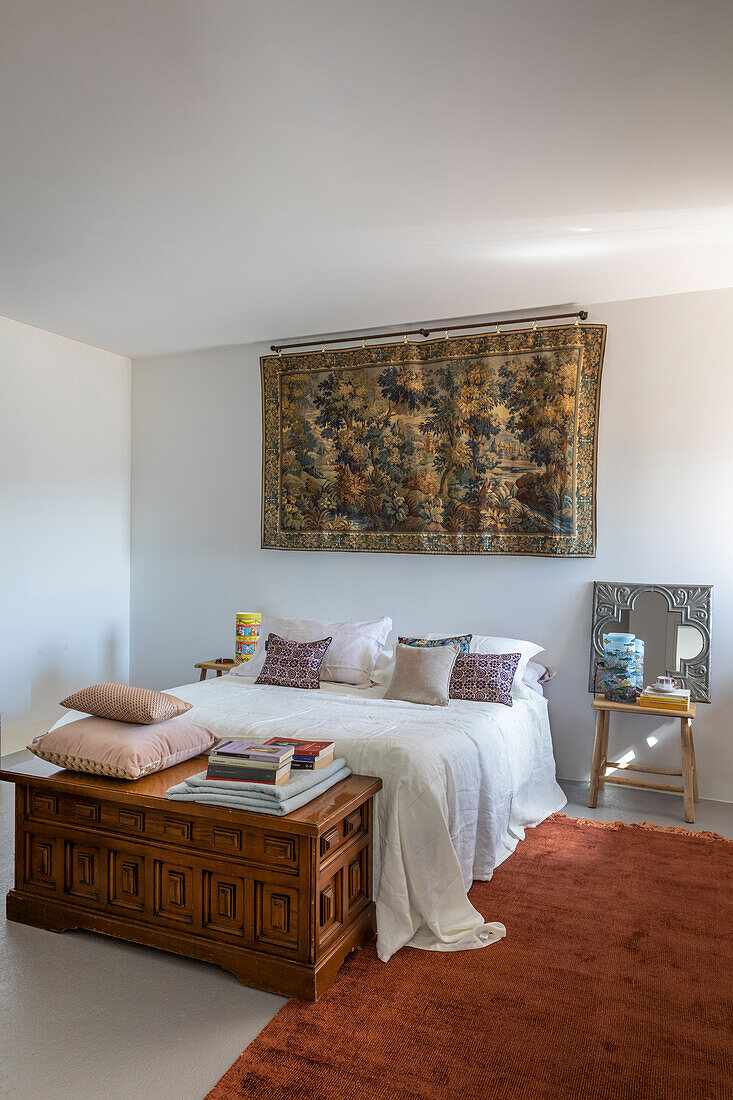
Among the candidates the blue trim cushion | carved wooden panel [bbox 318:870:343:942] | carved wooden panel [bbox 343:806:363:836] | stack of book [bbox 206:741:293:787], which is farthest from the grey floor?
the blue trim cushion

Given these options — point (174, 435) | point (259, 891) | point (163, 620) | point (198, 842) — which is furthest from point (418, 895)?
point (174, 435)

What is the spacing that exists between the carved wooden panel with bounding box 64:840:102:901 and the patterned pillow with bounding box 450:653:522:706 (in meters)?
1.88

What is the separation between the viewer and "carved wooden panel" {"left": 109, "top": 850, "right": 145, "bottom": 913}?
2.55 metres

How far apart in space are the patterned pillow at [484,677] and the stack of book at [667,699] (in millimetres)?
678

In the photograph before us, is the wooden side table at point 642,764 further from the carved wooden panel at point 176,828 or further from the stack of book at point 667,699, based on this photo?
the carved wooden panel at point 176,828

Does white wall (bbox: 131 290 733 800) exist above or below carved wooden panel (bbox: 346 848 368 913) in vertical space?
above

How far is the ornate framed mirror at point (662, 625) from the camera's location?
13.7 feet

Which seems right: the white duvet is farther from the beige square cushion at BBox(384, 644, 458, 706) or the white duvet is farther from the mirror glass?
the mirror glass

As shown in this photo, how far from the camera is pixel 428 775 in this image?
2.75 metres

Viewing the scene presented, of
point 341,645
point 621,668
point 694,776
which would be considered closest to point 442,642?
A: point 341,645

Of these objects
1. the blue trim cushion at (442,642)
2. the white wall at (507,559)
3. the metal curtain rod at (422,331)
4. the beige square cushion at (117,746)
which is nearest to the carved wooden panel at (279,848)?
the beige square cushion at (117,746)

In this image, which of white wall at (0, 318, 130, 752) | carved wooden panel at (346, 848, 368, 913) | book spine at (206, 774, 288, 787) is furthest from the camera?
white wall at (0, 318, 130, 752)

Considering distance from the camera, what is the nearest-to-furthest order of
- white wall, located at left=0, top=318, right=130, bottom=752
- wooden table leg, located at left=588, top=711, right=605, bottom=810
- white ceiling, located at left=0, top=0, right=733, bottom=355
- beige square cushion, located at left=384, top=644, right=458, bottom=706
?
white ceiling, located at left=0, top=0, right=733, bottom=355 → beige square cushion, located at left=384, top=644, right=458, bottom=706 → wooden table leg, located at left=588, top=711, right=605, bottom=810 → white wall, located at left=0, top=318, right=130, bottom=752

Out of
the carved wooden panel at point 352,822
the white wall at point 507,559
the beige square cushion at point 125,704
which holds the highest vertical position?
the white wall at point 507,559
